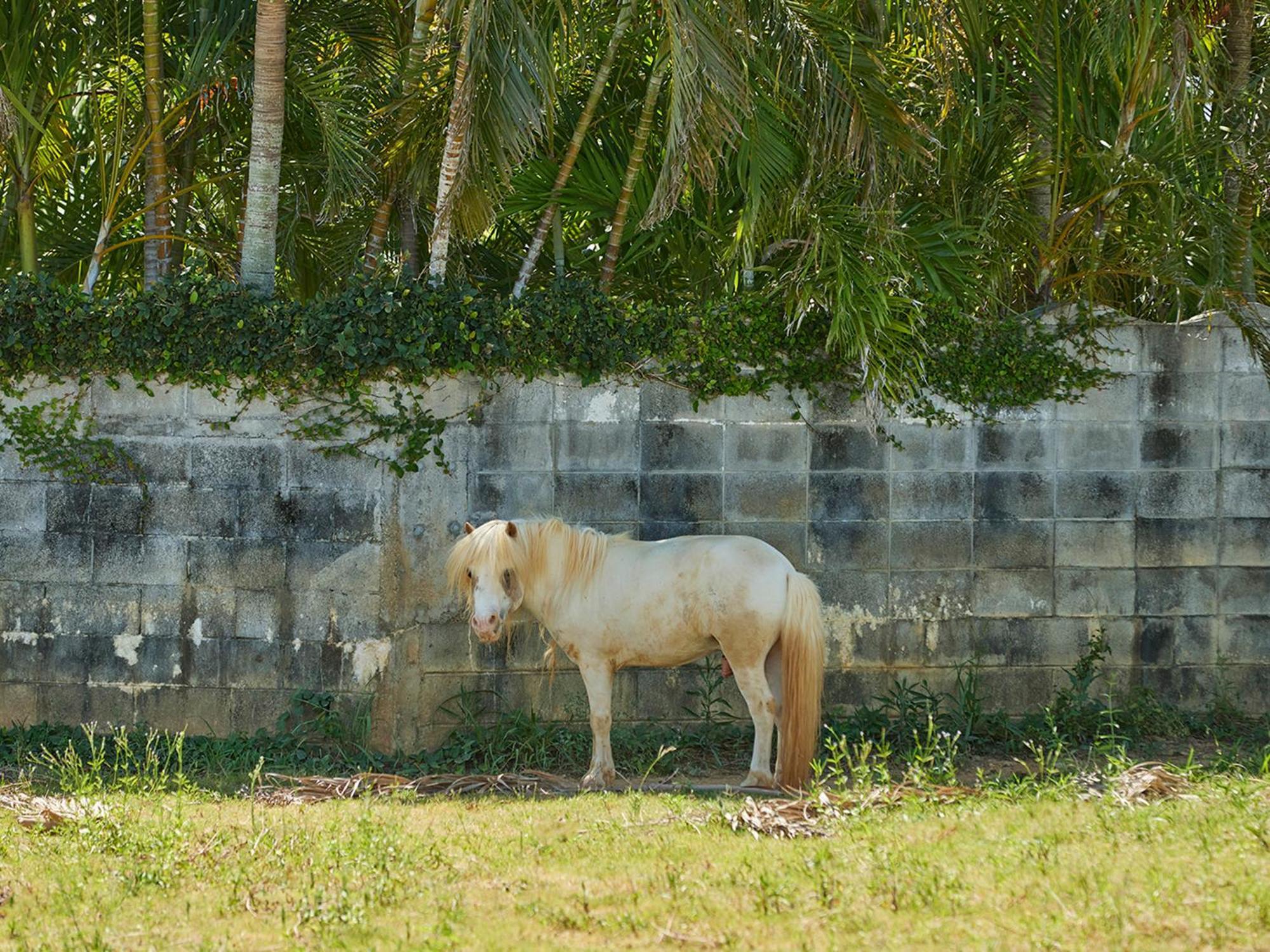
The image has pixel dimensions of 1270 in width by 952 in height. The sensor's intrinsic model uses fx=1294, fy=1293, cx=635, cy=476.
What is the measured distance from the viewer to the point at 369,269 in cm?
840

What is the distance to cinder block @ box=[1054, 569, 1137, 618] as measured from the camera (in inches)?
323

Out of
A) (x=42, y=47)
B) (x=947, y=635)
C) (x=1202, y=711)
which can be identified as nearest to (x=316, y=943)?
(x=947, y=635)

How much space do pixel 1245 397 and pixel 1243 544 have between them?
956mm

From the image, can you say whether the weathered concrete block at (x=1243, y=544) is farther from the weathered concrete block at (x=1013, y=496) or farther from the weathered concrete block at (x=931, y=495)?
the weathered concrete block at (x=931, y=495)

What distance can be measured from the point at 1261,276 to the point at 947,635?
420 cm

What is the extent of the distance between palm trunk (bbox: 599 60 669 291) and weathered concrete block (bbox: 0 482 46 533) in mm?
3713

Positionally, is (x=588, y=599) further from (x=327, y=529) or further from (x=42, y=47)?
(x=42, y=47)

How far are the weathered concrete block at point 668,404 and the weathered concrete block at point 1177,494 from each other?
9.47 feet

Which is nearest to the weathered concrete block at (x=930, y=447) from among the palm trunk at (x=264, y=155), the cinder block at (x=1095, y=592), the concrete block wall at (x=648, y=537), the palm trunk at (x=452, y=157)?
the concrete block wall at (x=648, y=537)

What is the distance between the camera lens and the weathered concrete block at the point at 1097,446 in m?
8.27

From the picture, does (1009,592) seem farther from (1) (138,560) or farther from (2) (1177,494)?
(1) (138,560)

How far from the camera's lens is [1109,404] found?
8.31 metres

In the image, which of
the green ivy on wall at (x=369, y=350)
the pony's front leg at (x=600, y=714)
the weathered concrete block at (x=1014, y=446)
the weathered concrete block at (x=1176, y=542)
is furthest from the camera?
the weathered concrete block at (x=1176, y=542)

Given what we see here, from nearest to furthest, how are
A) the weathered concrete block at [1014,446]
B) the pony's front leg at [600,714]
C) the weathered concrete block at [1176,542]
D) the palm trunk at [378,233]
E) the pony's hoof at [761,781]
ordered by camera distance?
1. the pony's hoof at [761,781]
2. the pony's front leg at [600,714]
3. the weathered concrete block at [1014,446]
4. the weathered concrete block at [1176,542]
5. the palm trunk at [378,233]
